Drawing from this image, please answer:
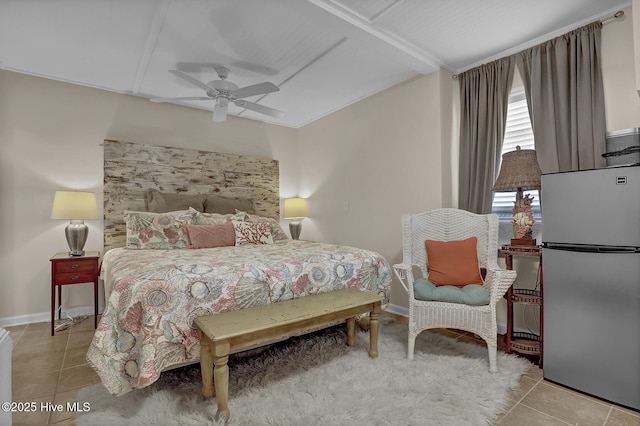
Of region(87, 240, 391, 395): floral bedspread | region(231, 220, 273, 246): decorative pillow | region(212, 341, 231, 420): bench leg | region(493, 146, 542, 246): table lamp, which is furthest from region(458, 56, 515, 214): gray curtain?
region(212, 341, 231, 420): bench leg

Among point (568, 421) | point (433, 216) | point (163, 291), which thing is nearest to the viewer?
point (568, 421)

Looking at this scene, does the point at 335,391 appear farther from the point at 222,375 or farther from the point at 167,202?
the point at 167,202

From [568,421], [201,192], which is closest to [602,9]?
[568,421]

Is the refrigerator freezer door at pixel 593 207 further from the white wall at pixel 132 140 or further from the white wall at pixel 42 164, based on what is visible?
the white wall at pixel 42 164

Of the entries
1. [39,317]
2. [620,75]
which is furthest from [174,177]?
[620,75]

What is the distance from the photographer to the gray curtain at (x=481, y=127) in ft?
9.22

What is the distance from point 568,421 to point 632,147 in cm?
159

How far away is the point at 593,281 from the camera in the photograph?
1.79 m

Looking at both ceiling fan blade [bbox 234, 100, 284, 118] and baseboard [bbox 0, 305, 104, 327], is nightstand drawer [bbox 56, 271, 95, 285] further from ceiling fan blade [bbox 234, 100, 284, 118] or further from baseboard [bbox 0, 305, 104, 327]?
ceiling fan blade [bbox 234, 100, 284, 118]

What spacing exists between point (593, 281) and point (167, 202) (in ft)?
12.6

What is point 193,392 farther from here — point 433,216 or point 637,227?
point 637,227

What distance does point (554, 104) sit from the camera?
2465mm

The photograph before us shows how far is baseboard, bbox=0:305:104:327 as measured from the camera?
3.05 meters

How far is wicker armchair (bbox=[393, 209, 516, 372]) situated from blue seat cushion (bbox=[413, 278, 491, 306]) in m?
0.03
